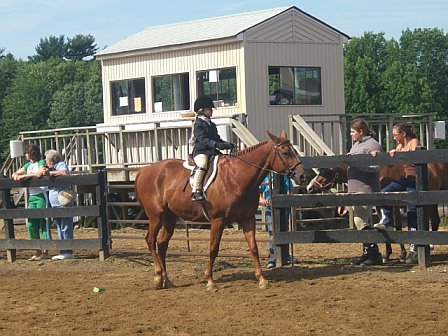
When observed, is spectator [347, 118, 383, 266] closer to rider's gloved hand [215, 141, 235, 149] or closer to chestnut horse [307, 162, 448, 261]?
chestnut horse [307, 162, 448, 261]

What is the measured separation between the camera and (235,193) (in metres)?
11.4

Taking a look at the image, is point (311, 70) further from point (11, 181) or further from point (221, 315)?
point (221, 315)

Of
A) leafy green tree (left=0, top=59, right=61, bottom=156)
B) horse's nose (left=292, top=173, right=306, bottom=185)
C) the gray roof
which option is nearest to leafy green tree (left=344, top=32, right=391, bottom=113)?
leafy green tree (left=0, top=59, right=61, bottom=156)

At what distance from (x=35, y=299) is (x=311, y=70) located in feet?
49.3

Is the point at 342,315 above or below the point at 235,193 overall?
below

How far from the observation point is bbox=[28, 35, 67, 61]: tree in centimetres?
11150

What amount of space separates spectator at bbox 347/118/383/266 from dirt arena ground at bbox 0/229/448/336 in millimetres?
312

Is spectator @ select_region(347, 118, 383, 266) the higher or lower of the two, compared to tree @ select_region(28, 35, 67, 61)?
lower

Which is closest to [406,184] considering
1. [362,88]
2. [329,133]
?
[329,133]

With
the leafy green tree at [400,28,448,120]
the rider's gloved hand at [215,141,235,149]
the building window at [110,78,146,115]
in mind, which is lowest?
the rider's gloved hand at [215,141,235,149]

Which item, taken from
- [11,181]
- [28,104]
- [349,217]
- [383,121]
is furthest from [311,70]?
[28,104]

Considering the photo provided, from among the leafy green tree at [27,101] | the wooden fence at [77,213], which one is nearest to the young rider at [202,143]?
the wooden fence at [77,213]

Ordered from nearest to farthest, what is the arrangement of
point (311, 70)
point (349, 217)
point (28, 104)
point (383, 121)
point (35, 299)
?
point (35, 299)
point (349, 217)
point (383, 121)
point (311, 70)
point (28, 104)

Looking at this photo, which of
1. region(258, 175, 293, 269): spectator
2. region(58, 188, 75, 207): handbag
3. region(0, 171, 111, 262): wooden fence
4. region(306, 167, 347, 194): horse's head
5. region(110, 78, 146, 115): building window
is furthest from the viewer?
region(110, 78, 146, 115): building window
